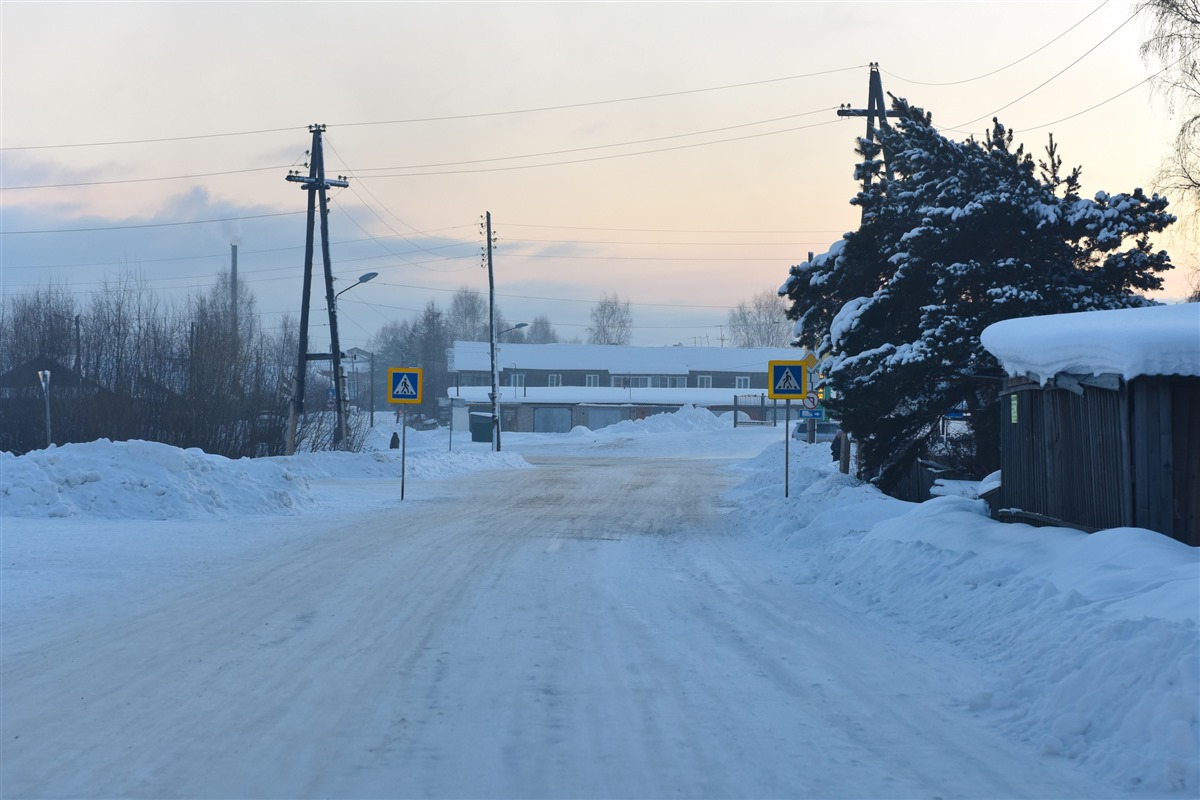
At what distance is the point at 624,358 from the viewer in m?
111

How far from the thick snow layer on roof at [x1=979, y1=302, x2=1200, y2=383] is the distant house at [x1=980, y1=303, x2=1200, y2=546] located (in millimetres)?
13

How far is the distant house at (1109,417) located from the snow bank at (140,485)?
1420 cm

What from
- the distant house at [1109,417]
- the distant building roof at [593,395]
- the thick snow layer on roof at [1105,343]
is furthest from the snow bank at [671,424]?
the thick snow layer on roof at [1105,343]

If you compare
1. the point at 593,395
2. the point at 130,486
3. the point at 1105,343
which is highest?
the point at 1105,343

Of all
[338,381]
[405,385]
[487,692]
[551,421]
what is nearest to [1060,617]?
[487,692]

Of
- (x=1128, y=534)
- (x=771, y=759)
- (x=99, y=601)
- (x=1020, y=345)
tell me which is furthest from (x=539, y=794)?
(x=1020, y=345)

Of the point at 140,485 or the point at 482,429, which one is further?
the point at 482,429

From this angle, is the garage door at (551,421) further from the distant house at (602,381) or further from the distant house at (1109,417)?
the distant house at (1109,417)

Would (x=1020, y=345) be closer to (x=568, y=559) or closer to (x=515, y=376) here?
(x=568, y=559)

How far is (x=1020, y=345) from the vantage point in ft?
40.2

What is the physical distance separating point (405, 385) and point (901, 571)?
1528 centimetres

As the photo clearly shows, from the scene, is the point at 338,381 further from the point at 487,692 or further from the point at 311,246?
the point at 487,692

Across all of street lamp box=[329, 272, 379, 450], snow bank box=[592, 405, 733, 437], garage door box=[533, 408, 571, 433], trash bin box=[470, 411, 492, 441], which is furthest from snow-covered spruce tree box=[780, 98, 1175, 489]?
garage door box=[533, 408, 571, 433]

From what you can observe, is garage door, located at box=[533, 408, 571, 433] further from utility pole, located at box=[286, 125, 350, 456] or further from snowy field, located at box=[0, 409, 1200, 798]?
snowy field, located at box=[0, 409, 1200, 798]
